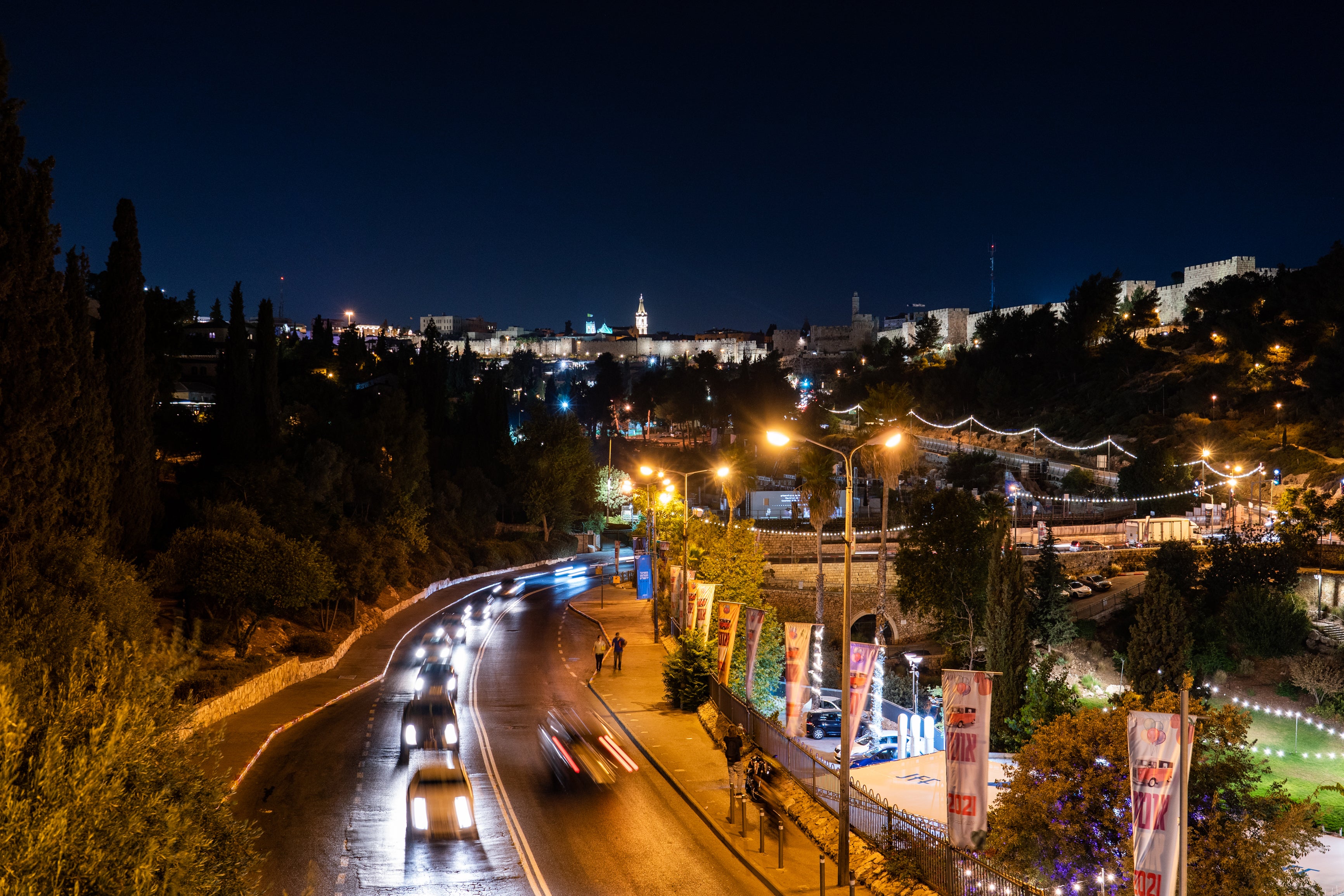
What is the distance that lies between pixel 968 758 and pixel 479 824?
8533 mm

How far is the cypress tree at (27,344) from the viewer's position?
18750 mm

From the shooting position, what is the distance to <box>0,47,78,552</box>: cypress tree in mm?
18750

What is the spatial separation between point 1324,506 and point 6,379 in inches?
2258

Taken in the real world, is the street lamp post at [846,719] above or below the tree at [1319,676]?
above

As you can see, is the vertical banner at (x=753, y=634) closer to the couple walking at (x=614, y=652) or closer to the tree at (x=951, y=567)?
the couple walking at (x=614, y=652)

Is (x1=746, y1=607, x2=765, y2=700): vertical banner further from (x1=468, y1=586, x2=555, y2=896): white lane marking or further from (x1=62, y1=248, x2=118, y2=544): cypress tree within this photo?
(x1=62, y1=248, x2=118, y2=544): cypress tree

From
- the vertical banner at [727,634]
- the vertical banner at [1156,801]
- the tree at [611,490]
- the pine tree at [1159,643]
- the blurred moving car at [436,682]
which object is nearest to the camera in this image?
the vertical banner at [1156,801]

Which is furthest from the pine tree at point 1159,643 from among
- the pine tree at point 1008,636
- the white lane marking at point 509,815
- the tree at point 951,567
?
the white lane marking at point 509,815

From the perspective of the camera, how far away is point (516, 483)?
228ft

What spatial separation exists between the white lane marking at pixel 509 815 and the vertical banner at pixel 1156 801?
797 cm

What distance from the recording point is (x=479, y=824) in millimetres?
16125

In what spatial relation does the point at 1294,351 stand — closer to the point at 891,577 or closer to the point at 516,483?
the point at 891,577

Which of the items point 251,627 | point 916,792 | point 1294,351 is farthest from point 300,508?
point 1294,351

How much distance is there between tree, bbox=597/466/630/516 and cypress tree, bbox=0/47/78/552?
5869cm
